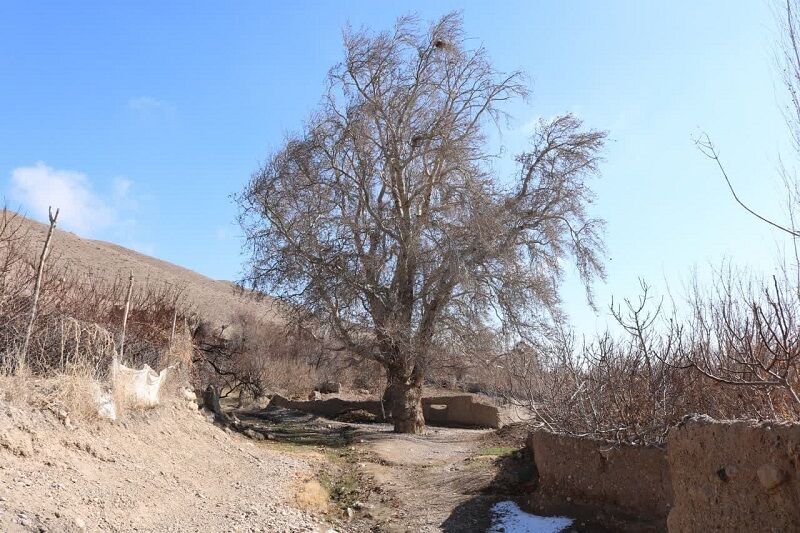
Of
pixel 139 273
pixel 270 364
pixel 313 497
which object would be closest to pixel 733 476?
pixel 313 497

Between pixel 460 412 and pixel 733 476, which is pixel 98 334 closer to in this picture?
pixel 733 476

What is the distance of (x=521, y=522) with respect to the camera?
938 centimetres

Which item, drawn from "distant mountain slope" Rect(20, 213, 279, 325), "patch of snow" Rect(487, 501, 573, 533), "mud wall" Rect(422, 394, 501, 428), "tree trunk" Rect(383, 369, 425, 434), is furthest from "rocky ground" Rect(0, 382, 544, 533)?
"distant mountain slope" Rect(20, 213, 279, 325)

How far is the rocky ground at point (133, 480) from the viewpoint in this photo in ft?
21.1

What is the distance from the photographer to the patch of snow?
8.92m

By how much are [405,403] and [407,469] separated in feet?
17.9

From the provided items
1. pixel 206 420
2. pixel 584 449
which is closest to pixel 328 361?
pixel 206 420

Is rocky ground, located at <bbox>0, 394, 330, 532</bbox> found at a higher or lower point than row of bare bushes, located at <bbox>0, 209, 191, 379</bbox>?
lower

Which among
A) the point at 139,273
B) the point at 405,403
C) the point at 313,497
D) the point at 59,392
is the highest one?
the point at 139,273

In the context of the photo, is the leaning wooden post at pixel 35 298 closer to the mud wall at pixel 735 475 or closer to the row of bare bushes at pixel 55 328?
the row of bare bushes at pixel 55 328

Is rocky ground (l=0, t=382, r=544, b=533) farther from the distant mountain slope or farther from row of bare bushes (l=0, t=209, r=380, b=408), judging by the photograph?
the distant mountain slope

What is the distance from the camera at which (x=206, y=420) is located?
14828 millimetres

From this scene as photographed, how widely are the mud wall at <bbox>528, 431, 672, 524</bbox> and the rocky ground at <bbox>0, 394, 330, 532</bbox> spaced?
11.0 ft

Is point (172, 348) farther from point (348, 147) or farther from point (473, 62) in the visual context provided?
point (473, 62)
